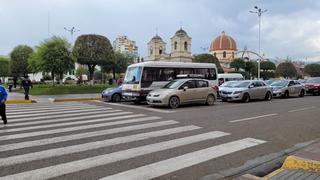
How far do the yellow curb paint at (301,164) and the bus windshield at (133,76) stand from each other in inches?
582

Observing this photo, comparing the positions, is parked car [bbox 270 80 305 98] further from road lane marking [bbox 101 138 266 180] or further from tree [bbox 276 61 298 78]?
tree [bbox 276 61 298 78]

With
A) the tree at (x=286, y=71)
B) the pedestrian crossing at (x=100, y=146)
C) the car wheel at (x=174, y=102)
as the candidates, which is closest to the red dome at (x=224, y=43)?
the tree at (x=286, y=71)

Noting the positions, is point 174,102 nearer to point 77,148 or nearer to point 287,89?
point 77,148

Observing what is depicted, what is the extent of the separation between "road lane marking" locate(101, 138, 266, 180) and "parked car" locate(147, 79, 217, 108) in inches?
359

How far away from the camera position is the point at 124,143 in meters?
8.82

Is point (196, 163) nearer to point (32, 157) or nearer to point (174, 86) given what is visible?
point (32, 157)

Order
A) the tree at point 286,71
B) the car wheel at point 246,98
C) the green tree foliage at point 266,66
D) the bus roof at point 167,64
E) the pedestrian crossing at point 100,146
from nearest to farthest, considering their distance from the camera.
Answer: the pedestrian crossing at point 100,146, the bus roof at point 167,64, the car wheel at point 246,98, the green tree foliage at point 266,66, the tree at point 286,71

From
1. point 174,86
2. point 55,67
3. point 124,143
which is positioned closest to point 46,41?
point 55,67

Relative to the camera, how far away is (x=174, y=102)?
18.4 meters

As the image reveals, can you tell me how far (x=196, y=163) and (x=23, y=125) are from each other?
7166mm

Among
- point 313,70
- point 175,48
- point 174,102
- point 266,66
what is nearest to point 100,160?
point 174,102

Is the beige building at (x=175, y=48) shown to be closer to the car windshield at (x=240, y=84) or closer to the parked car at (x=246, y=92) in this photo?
the parked car at (x=246, y=92)

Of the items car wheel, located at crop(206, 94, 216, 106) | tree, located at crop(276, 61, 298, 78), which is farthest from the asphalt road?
tree, located at crop(276, 61, 298, 78)

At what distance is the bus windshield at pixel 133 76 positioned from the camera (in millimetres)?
21375
